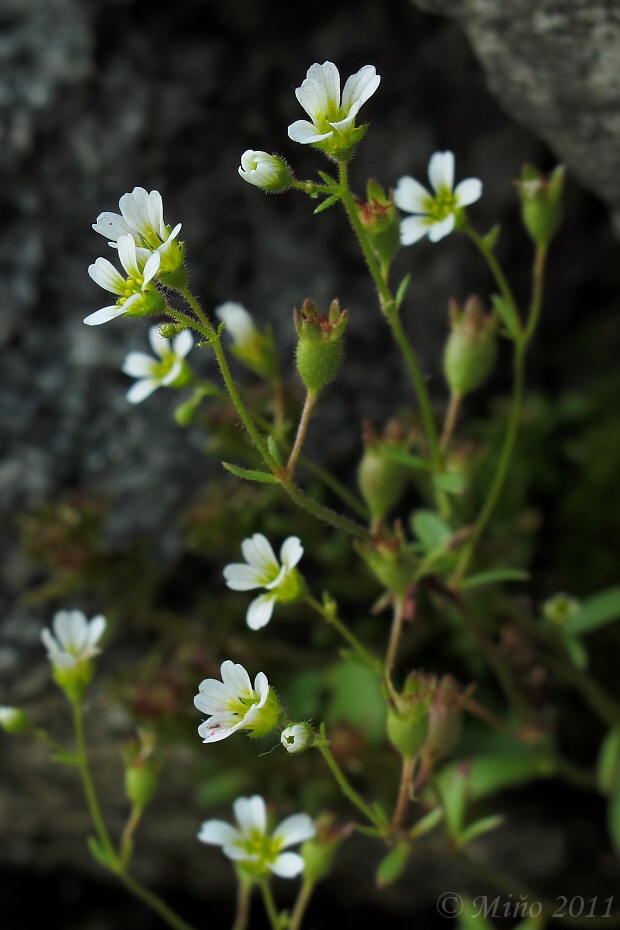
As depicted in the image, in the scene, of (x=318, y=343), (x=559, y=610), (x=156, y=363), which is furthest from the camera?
(x=559, y=610)

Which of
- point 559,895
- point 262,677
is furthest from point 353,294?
point 559,895

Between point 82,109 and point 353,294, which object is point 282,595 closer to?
point 353,294

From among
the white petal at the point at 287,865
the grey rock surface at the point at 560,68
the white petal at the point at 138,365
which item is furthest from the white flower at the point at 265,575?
the grey rock surface at the point at 560,68

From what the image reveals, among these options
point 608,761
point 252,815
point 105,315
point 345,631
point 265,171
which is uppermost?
point 265,171

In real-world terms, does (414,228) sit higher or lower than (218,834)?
higher

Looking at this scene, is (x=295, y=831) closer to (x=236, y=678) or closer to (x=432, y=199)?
(x=236, y=678)

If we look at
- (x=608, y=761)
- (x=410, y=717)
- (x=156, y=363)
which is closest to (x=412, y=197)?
(x=156, y=363)
